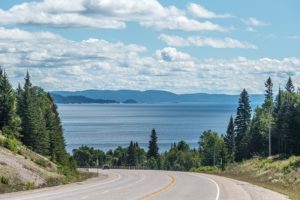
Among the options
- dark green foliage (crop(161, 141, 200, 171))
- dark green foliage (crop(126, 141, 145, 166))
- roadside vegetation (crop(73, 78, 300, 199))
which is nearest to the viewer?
roadside vegetation (crop(73, 78, 300, 199))

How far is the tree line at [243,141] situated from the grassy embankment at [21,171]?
1578 inches

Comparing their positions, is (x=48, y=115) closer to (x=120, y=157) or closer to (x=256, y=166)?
(x=256, y=166)

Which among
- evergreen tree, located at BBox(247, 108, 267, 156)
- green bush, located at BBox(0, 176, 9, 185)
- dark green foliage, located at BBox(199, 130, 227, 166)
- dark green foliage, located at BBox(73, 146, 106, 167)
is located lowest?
dark green foliage, located at BBox(73, 146, 106, 167)

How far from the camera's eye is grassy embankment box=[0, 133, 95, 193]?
3597cm

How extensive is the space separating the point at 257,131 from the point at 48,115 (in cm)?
4602

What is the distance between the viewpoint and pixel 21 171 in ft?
135

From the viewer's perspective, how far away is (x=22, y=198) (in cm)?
2670

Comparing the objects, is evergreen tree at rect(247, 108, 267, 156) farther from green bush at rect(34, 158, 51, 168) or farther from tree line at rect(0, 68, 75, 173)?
green bush at rect(34, 158, 51, 168)

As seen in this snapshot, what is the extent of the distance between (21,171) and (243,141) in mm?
88205

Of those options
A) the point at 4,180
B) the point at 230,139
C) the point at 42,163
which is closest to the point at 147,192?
the point at 4,180

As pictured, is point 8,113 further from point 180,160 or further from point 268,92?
point 180,160

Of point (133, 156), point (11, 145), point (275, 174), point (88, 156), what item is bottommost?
point (88, 156)

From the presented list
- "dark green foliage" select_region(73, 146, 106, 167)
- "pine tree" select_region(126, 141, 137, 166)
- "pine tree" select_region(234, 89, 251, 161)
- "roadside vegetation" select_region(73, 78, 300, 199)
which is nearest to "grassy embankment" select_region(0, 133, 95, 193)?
"roadside vegetation" select_region(73, 78, 300, 199)

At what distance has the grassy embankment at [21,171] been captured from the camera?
3597 cm
